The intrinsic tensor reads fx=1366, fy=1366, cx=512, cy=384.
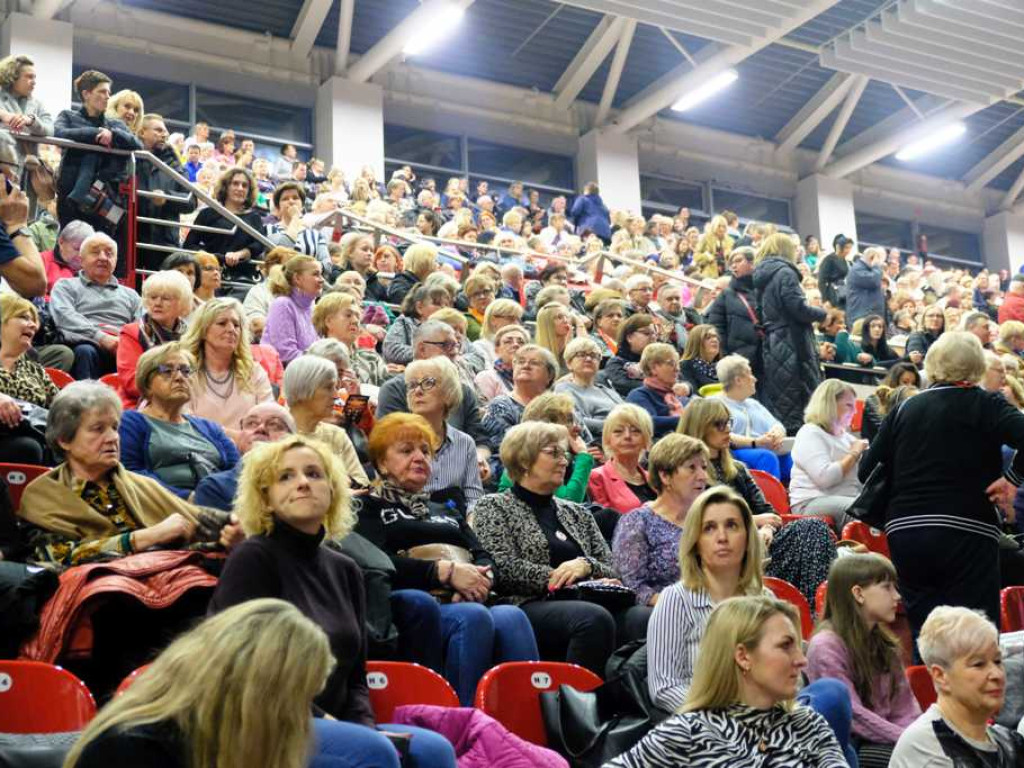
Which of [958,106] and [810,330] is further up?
[958,106]

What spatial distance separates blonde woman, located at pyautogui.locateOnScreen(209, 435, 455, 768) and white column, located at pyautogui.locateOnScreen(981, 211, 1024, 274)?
2197 centimetres

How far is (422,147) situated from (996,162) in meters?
9.77

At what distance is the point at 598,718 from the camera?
150 inches

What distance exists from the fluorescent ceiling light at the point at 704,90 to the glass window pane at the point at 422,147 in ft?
10.2

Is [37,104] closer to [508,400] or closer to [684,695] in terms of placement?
[508,400]

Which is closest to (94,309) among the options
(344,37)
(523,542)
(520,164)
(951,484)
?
(523,542)

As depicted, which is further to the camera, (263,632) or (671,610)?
(671,610)

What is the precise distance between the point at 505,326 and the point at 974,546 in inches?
132

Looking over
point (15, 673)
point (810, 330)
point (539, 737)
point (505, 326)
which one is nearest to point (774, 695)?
point (539, 737)

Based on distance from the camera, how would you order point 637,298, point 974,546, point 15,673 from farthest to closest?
1. point 637,298
2. point 974,546
3. point 15,673

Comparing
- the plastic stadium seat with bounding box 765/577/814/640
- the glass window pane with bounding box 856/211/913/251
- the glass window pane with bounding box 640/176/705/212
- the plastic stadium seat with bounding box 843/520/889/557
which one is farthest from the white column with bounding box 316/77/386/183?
the plastic stadium seat with bounding box 765/577/814/640

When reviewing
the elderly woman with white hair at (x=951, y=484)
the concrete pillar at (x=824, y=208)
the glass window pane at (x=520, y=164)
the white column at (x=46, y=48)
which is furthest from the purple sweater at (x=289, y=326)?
the concrete pillar at (x=824, y=208)

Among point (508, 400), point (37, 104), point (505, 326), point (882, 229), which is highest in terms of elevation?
point (882, 229)

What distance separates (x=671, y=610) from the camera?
12.8 feet
